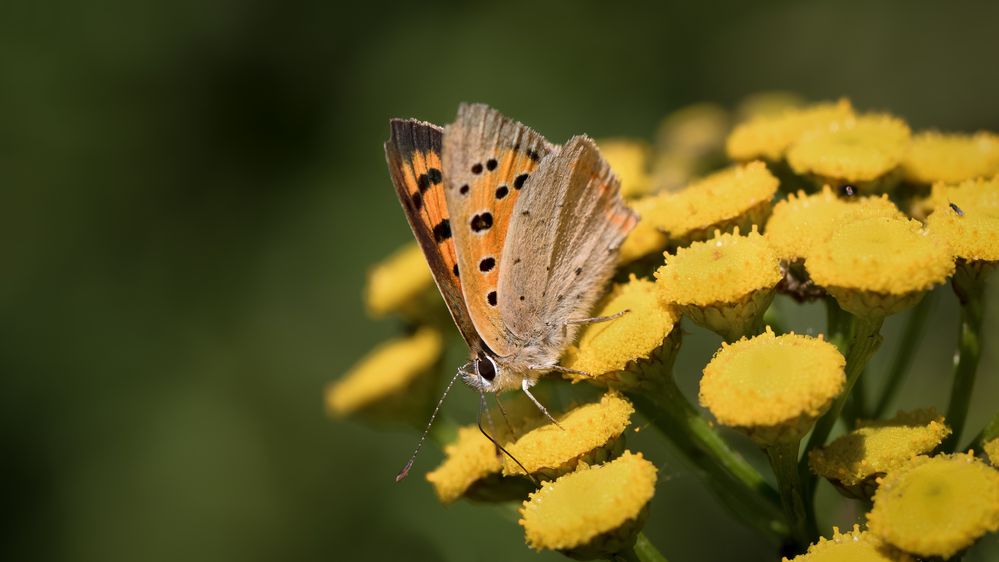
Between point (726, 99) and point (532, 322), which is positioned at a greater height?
point (532, 322)

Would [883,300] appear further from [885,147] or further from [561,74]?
[561,74]

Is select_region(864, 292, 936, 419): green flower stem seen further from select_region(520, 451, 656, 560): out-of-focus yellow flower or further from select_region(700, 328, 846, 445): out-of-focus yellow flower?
select_region(520, 451, 656, 560): out-of-focus yellow flower

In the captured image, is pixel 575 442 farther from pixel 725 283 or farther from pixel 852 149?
pixel 852 149

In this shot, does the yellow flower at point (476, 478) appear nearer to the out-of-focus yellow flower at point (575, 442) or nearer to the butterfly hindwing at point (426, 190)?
the out-of-focus yellow flower at point (575, 442)

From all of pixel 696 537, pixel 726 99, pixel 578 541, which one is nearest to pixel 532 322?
pixel 578 541

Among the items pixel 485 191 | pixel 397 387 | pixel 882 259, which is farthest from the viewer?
pixel 397 387

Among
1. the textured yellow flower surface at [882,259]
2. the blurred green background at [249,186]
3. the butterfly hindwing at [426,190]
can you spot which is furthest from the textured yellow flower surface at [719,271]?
the blurred green background at [249,186]

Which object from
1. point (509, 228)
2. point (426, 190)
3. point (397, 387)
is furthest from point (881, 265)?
point (397, 387)
